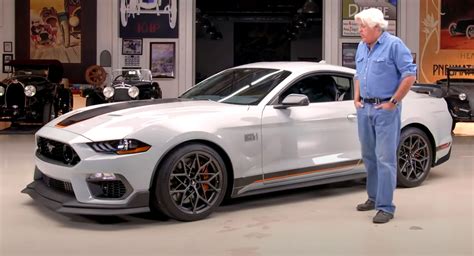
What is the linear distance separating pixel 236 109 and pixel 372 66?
1180mm

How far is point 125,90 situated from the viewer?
442 inches

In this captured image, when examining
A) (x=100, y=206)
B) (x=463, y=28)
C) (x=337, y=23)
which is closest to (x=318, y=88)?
(x=100, y=206)

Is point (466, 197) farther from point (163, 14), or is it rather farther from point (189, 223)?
point (163, 14)

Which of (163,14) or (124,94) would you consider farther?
(163,14)

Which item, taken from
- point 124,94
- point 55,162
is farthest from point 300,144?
point 124,94

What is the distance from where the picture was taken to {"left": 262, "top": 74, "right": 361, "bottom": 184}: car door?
17.7 feet

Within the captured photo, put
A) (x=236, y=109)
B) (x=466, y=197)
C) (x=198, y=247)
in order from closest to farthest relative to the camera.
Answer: (x=198, y=247), (x=236, y=109), (x=466, y=197)

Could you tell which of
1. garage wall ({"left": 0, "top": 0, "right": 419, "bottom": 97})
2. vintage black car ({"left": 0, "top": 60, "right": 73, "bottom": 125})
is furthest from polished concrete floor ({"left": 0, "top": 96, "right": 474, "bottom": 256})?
garage wall ({"left": 0, "top": 0, "right": 419, "bottom": 97})

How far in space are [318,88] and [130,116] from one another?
6.31ft

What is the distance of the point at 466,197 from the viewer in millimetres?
6012

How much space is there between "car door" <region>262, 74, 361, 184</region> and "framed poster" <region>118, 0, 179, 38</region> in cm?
1017

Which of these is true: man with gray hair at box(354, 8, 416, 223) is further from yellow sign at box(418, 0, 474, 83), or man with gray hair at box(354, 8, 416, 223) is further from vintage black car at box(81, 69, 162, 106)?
yellow sign at box(418, 0, 474, 83)

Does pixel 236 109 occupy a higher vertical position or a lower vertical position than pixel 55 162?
higher

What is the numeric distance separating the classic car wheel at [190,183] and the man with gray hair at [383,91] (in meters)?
1.26
